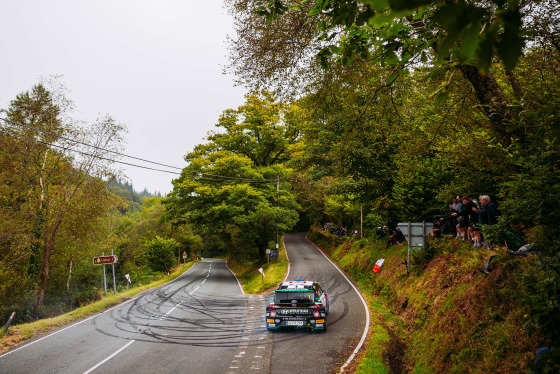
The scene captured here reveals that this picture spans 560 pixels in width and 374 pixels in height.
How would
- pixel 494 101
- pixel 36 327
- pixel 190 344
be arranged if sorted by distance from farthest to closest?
pixel 36 327 < pixel 190 344 < pixel 494 101

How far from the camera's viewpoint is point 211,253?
82.0m

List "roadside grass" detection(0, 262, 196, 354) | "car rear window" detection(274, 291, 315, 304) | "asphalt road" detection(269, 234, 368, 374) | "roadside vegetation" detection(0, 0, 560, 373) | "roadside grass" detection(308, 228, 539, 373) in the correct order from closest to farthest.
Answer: "roadside vegetation" detection(0, 0, 560, 373), "roadside grass" detection(308, 228, 539, 373), "asphalt road" detection(269, 234, 368, 374), "roadside grass" detection(0, 262, 196, 354), "car rear window" detection(274, 291, 315, 304)

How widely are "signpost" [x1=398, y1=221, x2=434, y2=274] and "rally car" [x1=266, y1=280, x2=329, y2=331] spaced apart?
4559mm

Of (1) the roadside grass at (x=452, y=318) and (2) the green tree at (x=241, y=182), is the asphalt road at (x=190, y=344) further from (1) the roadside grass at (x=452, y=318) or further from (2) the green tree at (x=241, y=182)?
(2) the green tree at (x=241, y=182)

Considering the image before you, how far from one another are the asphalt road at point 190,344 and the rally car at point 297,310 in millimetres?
387

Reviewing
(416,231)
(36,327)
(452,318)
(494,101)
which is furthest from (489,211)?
(36,327)

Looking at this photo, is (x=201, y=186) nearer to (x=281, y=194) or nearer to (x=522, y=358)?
(x=281, y=194)

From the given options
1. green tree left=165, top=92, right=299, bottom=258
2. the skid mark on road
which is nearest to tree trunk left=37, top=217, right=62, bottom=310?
green tree left=165, top=92, right=299, bottom=258

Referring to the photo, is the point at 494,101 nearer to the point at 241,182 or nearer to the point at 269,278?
the point at 269,278

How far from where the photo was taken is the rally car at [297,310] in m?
11.6

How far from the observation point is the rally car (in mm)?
11555

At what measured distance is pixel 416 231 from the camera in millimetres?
13289

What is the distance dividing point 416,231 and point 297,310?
5.83 m

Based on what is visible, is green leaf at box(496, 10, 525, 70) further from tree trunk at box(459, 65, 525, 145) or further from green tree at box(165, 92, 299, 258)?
green tree at box(165, 92, 299, 258)
